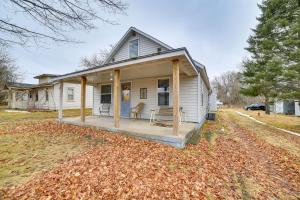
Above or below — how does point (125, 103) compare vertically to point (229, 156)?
above

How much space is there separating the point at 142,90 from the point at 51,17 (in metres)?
7.23

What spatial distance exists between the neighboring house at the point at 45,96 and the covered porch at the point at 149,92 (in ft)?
27.4

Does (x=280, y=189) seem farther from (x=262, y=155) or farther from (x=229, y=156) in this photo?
(x=262, y=155)

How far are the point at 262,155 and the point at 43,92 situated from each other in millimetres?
23115

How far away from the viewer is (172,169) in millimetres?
3711

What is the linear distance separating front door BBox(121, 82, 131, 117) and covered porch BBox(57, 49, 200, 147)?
7 centimetres

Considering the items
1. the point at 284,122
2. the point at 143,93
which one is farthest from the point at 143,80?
the point at 284,122

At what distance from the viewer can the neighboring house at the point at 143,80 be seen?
7.51 metres

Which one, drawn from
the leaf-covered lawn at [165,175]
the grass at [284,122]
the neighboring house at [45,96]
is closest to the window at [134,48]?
the leaf-covered lawn at [165,175]

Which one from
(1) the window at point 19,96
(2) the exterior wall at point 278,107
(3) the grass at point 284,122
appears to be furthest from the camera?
(1) the window at point 19,96

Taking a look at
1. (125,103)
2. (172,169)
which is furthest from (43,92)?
(172,169)

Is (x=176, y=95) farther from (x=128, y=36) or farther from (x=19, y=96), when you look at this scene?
(x=19, y=96)

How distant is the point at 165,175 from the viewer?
339cm

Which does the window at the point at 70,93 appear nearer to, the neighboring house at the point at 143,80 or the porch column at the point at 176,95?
the neighboring house at the point at 143,80
